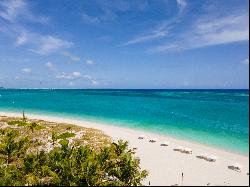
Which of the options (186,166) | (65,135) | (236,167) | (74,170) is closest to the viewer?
(74,170)

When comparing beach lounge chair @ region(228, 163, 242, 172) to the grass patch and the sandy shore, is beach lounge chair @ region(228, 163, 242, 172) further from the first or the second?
the grass patch

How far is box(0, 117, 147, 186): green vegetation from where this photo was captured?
70.2 ft

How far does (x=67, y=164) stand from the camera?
22.5 meters

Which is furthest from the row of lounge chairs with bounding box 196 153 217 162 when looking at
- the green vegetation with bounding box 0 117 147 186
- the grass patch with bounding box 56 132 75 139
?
the grass patch with bounding box 56 132 75 139

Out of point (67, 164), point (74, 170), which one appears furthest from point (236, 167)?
point (67, 164)

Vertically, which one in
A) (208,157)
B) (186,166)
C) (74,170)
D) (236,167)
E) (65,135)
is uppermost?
(65,135)

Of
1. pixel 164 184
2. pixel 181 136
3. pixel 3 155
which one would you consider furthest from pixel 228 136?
pixel 3 155

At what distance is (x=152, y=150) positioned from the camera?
33.8m

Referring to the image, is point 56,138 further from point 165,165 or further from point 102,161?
point 165,165

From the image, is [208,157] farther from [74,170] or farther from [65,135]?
[65,135]

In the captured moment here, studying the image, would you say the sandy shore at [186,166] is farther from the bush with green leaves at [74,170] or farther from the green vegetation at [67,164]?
the bush with green leaves at [74,170]

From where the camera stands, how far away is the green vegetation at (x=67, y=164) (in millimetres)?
21391

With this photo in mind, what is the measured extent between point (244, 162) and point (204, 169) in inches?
234

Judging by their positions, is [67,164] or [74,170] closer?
[74,170]
